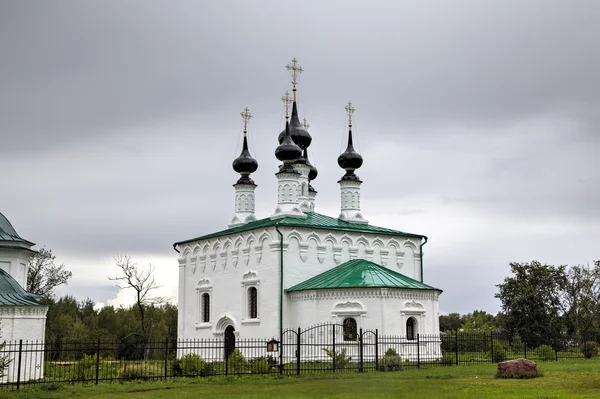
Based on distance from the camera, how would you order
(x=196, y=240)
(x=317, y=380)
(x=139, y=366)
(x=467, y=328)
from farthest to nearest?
(x=467, y=328) < (x=196, y=240) < (x=139, y=366) < (x=317, y=380)

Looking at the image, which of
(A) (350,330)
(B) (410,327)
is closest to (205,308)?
(A) (350,330)

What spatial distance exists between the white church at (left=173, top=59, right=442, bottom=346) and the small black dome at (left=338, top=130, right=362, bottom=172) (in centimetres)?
5

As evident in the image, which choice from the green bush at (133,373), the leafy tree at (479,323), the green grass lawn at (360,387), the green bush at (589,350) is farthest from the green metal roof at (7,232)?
the leafy tree at (479,323)

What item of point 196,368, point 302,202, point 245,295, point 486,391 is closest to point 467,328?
point 302,202

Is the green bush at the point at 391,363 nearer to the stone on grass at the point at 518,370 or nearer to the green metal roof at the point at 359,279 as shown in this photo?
the stone on grass at the point at 518,370

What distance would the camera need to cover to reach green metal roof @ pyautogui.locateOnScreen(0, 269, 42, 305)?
2217cm

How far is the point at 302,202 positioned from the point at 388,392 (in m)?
20.4

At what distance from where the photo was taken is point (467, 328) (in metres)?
58.2

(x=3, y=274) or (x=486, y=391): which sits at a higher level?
(x=3, y=274)

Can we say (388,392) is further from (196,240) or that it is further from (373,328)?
Answer: (196,240)

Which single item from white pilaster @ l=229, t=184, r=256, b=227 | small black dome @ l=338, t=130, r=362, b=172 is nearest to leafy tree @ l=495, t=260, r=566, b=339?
small black dome @ l=338, t=130, r=362, b=172

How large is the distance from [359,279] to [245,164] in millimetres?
11371

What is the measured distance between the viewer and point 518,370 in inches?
758

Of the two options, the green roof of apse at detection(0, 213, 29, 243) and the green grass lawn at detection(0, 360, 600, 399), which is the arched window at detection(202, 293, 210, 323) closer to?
the green roof of apse at detection(0, 213, 29, 243)
